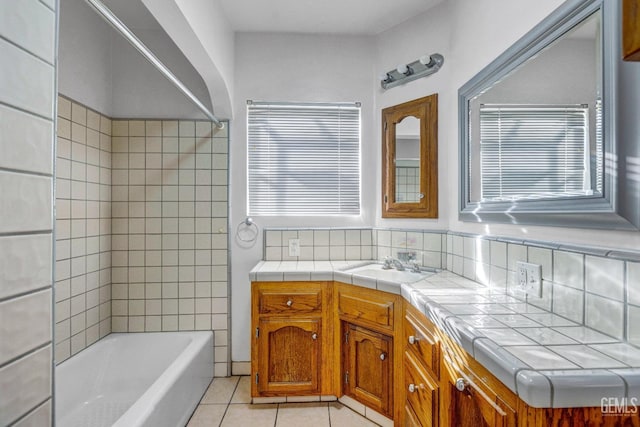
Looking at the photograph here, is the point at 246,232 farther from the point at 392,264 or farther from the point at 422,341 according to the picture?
the point at 422,341

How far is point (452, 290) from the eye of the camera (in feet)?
4.82

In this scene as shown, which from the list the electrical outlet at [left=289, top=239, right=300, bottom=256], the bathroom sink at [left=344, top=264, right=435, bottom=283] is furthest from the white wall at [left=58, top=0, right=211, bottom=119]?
the bathroom sink at [left=344, top=264, right=435, bottom=283]

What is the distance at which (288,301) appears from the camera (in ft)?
6.31

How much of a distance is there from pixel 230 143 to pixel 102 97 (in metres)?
0.91

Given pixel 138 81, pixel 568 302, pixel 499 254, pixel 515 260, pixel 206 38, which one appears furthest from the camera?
pixel 138 81

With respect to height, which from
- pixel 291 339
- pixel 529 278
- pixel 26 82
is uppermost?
pixel 26 82

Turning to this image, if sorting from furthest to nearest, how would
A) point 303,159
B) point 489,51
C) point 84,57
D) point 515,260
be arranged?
point 303,159, point 84,57, point 489,51, point 515,260

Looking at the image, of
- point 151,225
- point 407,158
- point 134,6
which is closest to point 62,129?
point 151,225

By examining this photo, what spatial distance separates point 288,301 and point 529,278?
1264mm

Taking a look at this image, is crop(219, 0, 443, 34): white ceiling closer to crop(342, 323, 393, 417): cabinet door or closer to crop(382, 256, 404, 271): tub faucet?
crop(382, 256, 404, 271): tub faucet

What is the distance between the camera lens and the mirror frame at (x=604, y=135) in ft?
3.02

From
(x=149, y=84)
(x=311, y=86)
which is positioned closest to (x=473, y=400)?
(x=311, y=86)

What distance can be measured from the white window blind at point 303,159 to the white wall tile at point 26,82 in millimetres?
1788

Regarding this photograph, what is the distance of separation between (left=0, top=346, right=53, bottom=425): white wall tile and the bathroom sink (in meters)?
1.45
